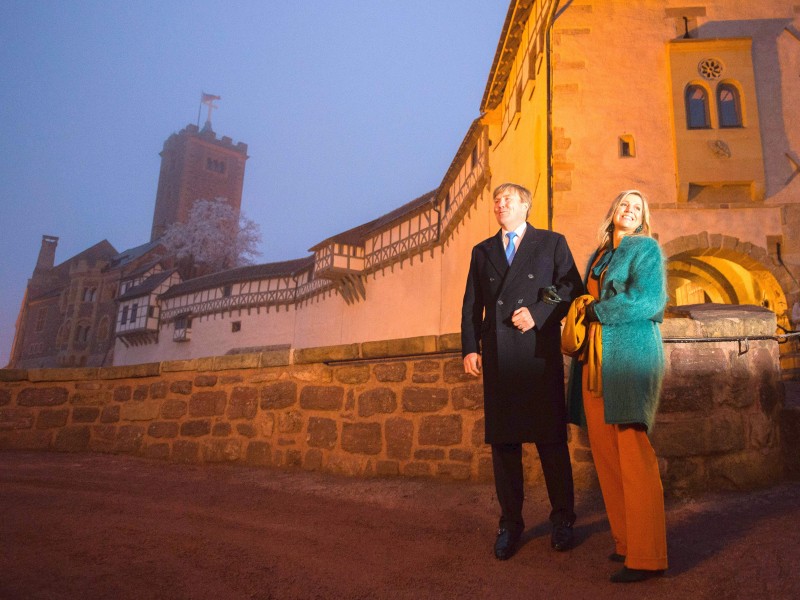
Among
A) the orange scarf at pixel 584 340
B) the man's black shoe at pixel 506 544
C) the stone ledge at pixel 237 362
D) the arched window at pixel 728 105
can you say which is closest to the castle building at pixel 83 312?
the arched window at pixel 728 105

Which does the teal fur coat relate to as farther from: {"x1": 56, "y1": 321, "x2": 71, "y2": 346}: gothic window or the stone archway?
{"x1": 56, "y1": 321, "x2": 71, "y2": 346}: gothic window

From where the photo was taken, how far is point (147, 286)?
38562 mm

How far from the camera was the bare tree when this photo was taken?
45.4m

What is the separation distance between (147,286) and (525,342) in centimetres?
3999

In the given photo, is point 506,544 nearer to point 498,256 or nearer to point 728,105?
point 498,256

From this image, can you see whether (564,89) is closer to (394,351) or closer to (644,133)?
(644,133)

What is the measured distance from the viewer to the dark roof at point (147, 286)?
38.2m

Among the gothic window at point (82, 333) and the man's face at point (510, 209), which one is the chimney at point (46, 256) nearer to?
the gothic window at point (82, 333)

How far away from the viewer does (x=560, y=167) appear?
1111 cm

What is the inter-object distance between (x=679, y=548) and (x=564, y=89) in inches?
415

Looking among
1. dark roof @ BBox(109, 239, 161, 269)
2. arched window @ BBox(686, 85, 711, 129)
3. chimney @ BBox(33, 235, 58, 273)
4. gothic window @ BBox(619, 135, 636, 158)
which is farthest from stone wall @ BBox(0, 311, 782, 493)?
chimney @ BBox(33, 235, 58, 273)

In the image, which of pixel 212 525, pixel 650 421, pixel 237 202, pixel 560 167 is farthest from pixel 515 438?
pixel 237 202

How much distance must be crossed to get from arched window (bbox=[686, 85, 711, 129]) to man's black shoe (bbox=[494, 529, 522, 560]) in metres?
11.4

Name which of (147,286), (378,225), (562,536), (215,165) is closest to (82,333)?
(147,286)
